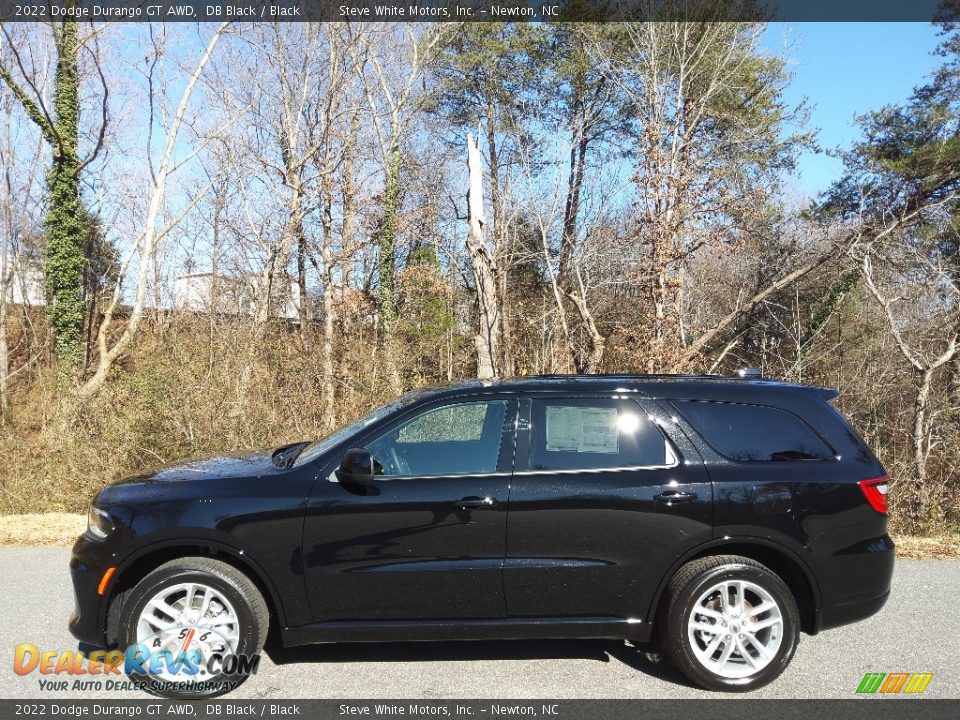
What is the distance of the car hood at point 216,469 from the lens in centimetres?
454

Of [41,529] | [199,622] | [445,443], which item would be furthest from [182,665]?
[41,529]

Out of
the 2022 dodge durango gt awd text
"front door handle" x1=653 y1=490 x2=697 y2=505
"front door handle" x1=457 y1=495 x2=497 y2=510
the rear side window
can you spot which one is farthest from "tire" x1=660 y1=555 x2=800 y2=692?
"front door handle" x1=457 y1=495 x2=497 y2=510

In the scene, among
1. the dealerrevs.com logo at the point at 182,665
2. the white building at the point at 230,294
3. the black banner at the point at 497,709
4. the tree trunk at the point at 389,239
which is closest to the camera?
the black banner at the point at 497,709

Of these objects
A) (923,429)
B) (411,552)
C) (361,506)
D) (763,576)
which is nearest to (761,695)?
(763,576)

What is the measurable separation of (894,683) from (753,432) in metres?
1.57

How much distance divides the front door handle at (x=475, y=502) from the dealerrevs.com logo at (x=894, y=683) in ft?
7.38

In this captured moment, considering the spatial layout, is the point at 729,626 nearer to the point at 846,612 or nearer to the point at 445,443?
the point at 846,612

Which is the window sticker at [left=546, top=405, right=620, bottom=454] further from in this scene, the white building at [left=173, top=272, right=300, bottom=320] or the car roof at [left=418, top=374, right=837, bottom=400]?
the white building at [left=173, top=272, right=300, bottom=320]

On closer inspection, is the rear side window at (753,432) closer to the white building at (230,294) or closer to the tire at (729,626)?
the tire at (729,626)

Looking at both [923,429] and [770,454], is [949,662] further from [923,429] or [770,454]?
[923,429]

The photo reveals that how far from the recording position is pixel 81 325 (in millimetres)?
22344

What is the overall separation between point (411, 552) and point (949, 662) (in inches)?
129

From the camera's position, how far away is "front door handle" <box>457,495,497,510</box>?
4.25 metres

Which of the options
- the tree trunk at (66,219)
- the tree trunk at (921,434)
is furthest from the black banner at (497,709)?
the tree trunk at (66,219)
